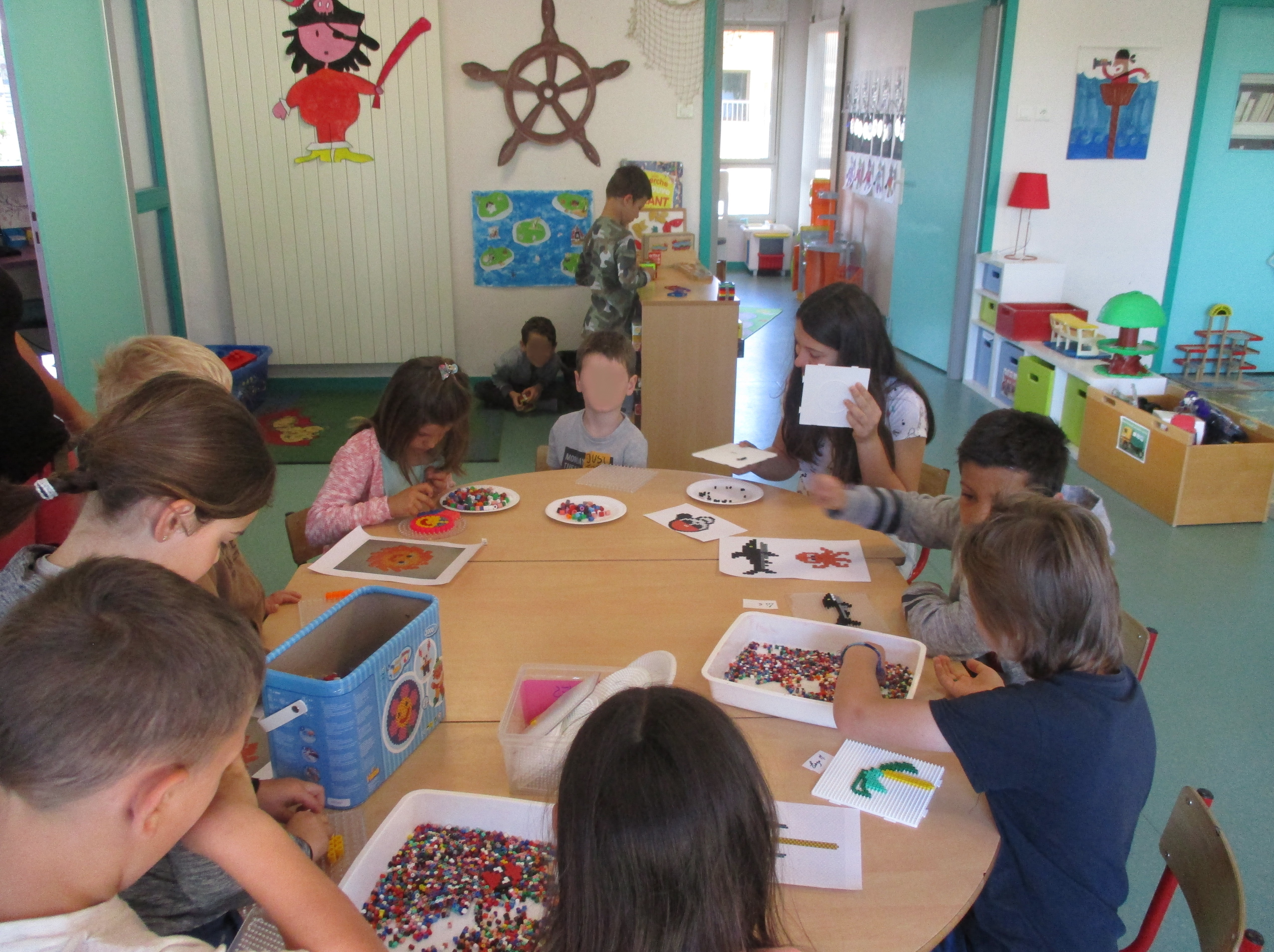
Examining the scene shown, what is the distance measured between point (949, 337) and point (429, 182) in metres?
3.18

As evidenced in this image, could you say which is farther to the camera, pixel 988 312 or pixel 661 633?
pixel 988 312

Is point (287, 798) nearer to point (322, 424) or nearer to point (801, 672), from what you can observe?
point (801, 672)

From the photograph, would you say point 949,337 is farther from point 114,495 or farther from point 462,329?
point 114,495

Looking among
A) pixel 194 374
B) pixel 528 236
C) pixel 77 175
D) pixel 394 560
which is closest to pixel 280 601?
pixel 394 560

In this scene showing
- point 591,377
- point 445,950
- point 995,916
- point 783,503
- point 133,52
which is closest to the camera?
point 445,950

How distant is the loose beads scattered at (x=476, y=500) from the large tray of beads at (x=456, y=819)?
3.66 feet

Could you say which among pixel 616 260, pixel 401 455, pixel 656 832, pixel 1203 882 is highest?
pixel 616 260

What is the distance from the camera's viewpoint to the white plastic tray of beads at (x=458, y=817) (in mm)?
1122

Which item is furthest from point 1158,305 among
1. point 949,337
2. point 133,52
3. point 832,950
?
point 133,52

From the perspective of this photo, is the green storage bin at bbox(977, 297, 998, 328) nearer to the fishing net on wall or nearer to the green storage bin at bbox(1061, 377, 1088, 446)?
the green storage bin at bbox(1061, 377, 1088, 446)

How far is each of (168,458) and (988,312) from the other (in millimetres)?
5091

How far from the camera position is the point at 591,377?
2.63m

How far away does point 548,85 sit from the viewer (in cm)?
519

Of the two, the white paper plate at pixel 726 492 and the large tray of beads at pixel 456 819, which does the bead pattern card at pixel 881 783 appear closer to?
the large tray of beads at pixel 456 819
